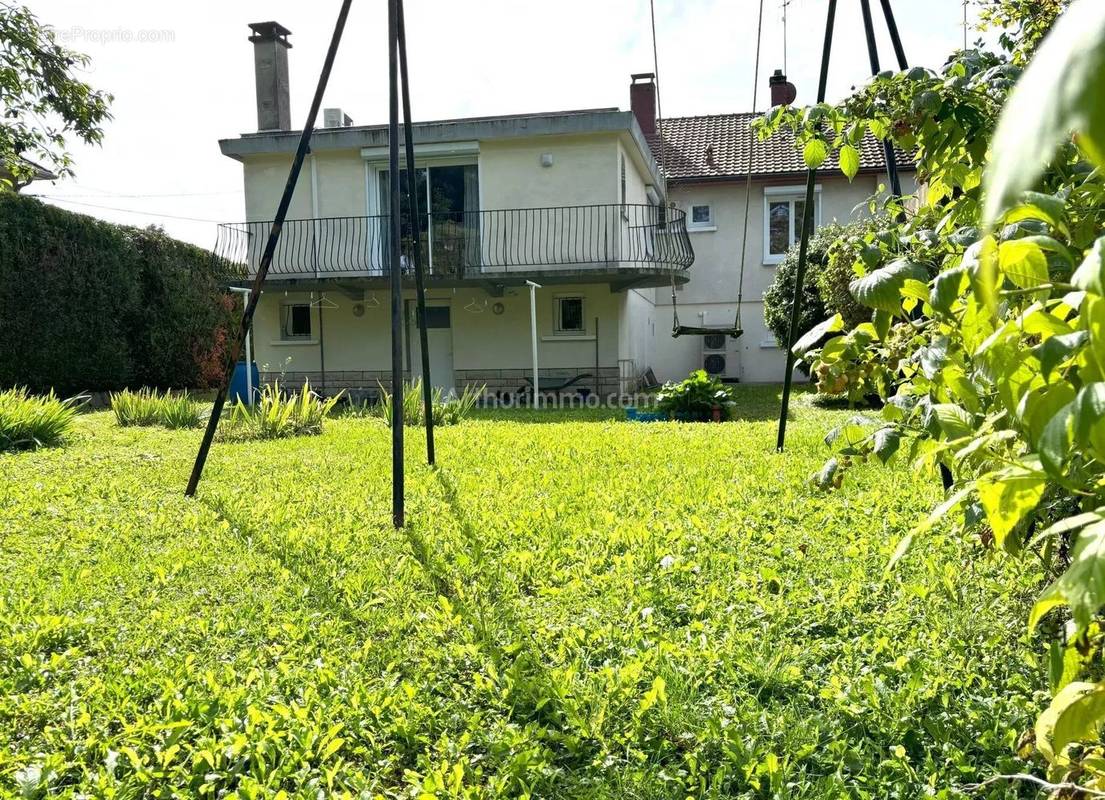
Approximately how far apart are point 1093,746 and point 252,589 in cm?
288

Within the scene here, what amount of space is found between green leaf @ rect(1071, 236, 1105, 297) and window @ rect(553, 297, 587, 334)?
1422cm

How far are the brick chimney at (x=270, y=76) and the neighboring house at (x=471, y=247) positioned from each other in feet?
0.23

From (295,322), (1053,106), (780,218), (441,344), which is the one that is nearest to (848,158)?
(1053,106)

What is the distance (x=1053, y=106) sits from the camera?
30 centimetres

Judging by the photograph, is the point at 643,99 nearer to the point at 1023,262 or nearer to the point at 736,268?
the point at 736,268

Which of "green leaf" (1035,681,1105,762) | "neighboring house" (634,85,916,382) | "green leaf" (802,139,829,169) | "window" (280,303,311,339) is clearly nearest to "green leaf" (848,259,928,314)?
"green leaf" (1035,681,1105,762)

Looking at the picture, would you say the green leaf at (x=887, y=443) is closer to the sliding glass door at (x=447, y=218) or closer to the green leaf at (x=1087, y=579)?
the green leaf at (x=1087, y=579)

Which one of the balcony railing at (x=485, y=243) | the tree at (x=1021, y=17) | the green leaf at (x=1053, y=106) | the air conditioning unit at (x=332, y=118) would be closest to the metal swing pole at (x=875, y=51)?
the tree at (x=1021, y=17)

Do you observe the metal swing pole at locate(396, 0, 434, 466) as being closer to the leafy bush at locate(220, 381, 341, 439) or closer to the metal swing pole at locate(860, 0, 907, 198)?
the metal swing pole at locate(860, 0, 907, 198)

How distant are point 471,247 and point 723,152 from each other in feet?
24.9

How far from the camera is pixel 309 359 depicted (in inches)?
613

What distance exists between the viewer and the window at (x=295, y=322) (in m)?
15.7

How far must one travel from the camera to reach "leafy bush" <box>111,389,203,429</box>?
9.85 meters

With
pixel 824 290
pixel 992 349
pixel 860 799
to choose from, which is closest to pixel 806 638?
pixel 860 799
